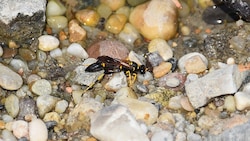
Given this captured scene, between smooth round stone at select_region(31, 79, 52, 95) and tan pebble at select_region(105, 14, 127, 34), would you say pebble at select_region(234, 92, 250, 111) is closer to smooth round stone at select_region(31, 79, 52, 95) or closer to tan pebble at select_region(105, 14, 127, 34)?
tan pebble at select_region(105, 14, 127, 34)

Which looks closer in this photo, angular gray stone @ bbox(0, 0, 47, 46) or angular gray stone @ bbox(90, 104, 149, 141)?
angular gray stone @ bbox(90, 104, 149, 141)

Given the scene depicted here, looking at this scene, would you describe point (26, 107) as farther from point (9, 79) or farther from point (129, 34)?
point (129, 34)

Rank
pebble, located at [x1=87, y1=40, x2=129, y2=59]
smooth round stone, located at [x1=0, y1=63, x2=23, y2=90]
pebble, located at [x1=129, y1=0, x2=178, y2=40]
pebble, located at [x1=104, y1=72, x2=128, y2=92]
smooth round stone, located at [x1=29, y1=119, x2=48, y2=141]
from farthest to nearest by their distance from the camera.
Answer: pebble, located at [x1=129, y1=0, x2=178, y2=40], pebble, located at [x1=87, y1=40, x2=129, y2=59], pebble, located at [x1=104, y1=72, x2=128, y2=92], smooth round stone, located at [x1=0, y1=63, x2=23, y2=90], smooth round stone, located at [x1=29, y1=119, x2=48, y2=141]

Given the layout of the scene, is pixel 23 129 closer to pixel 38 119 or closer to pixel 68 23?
pixel 38 119

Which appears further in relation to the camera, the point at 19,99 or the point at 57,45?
the point at 57,45

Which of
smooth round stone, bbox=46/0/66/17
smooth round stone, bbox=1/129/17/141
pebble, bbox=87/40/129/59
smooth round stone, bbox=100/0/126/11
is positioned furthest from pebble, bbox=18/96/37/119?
smooth round stone, bbox=100/0/126/11

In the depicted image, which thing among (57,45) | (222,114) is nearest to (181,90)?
(222,114)
